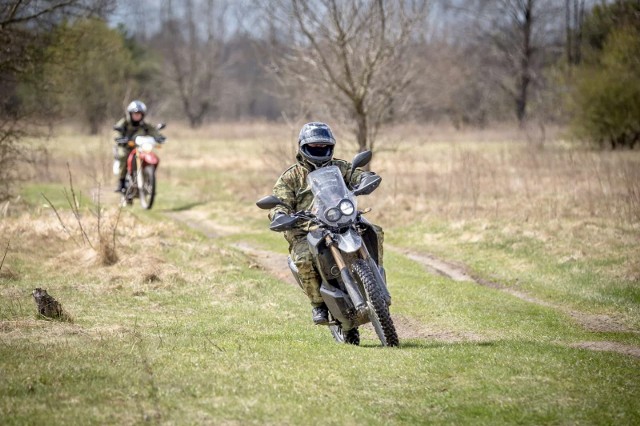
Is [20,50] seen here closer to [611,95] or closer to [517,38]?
[611,95]

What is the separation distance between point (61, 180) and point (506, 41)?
38639mm

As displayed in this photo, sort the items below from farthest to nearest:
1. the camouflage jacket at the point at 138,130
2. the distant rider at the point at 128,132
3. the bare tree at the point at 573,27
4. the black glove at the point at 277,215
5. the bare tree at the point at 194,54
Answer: the bare tree at the point at 194,54 < the bare tree at the point at 573,27 < the camouflage jacket at the point at 138,130 < the distant rider at the point at 128,132 < the black glove at the point at 277,215

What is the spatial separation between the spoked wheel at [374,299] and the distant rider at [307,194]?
60 cm

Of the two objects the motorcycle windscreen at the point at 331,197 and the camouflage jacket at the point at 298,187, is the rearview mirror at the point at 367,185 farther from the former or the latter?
the camouflage jacket at the point at 298,187

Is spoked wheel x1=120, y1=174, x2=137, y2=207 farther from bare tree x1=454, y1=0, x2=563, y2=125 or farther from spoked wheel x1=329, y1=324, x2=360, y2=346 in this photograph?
bare tree x1=454, y1=0, x2=563, y2=125

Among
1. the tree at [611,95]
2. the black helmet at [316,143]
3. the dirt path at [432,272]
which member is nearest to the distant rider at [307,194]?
the black helmet at [316,143]

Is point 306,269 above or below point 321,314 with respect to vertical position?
above

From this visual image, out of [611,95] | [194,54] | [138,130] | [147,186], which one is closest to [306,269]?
[147,186]

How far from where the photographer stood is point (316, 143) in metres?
8.64

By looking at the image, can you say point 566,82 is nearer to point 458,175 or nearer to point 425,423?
point 458,175

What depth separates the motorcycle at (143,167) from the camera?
20141 millimetres

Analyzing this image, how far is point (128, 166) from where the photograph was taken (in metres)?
20.7

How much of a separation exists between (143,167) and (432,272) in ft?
29.2

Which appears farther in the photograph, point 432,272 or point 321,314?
point 432,272
